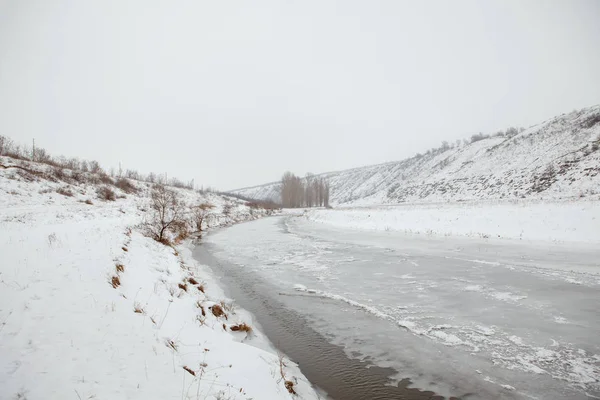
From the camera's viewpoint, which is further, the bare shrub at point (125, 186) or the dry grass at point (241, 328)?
the bare shrub at point (125, 186)

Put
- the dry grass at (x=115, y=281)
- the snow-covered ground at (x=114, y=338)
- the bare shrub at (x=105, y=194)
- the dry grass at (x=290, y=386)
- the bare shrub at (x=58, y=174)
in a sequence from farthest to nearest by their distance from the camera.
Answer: the bare shrub at (x=105, y=194) → the bare shrub at (x=58, y=174) → the dry grass at (x=115, y=281) → the dry grass at (x=290, y=386) → the snow-covered ground at (x=114, y=338)

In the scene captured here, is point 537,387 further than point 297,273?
No

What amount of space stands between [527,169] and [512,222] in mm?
38358

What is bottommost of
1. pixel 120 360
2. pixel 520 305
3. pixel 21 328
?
pixel 520 305

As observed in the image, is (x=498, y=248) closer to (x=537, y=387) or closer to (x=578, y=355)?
(x=578, y=355)

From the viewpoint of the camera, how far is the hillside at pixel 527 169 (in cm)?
3389

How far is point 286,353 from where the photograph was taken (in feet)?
18.3

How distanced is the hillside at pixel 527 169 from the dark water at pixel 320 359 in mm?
26602

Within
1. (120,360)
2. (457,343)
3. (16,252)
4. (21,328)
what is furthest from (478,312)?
(16,252)

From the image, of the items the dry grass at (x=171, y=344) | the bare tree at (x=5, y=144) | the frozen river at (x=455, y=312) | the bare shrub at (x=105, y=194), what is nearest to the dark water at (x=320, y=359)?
the frozen river at (x=455, y=312)

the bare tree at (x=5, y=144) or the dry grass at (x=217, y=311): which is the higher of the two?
the bare tree at (x=5, y=144)

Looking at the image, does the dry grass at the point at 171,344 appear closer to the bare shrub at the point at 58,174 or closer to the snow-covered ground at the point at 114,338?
the snow-covered ground at the point at 114,338

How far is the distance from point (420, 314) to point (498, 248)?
10074 millimetres

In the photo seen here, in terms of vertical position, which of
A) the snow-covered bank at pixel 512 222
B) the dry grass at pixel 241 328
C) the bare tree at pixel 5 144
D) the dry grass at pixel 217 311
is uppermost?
the bare tree at pixel 5 144
